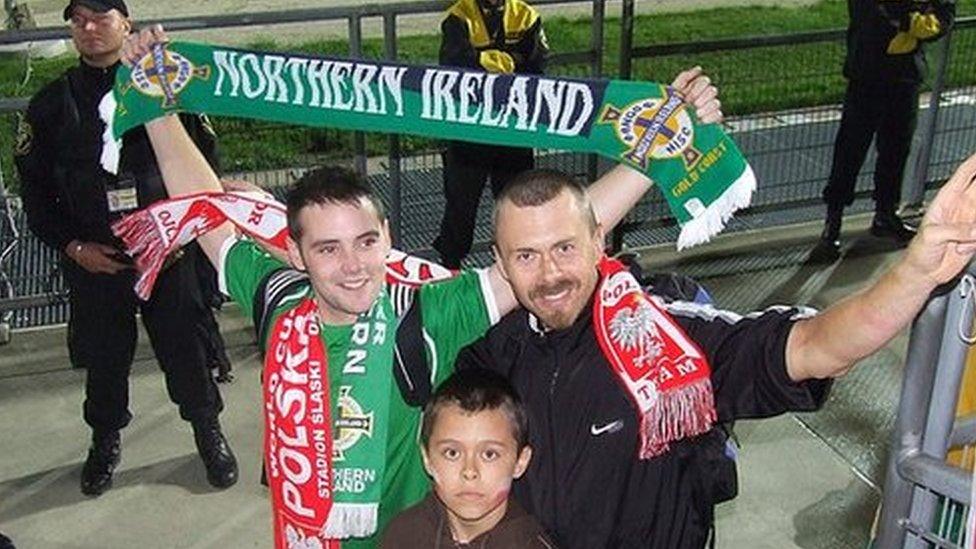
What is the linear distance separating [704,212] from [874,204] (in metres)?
5.11

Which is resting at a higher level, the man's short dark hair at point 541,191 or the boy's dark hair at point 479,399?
the man's short dark hair at point 541,191

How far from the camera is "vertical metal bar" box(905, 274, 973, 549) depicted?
8.75ft

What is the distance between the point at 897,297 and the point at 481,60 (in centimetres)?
384

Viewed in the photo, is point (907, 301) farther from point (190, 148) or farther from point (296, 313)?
point (190, 148)

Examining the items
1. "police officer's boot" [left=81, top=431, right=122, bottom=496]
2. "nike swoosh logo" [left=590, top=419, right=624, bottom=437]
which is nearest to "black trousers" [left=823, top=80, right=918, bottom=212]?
"police officer's boot" [left=81, top=431, right=122, bottom=496]

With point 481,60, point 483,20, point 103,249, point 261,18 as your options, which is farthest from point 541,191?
point 261,18

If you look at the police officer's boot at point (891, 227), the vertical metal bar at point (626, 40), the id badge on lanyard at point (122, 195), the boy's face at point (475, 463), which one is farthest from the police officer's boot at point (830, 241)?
the boy's face at point (475, 463)

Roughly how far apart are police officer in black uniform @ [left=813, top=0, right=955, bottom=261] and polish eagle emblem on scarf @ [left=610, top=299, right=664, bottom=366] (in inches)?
175

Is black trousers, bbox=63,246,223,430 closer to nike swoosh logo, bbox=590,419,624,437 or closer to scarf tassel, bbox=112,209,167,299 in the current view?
scarf tassel, bbox=112,209,167,299

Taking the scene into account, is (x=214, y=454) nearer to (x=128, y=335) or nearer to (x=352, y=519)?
(x=128, y=335)

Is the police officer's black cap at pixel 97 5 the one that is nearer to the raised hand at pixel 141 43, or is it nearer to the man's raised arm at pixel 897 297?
the raised hand at pixel 141 43

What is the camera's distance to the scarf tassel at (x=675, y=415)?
290 cm

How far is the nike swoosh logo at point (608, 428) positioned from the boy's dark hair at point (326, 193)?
0.77 metres

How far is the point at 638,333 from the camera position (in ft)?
9.67
